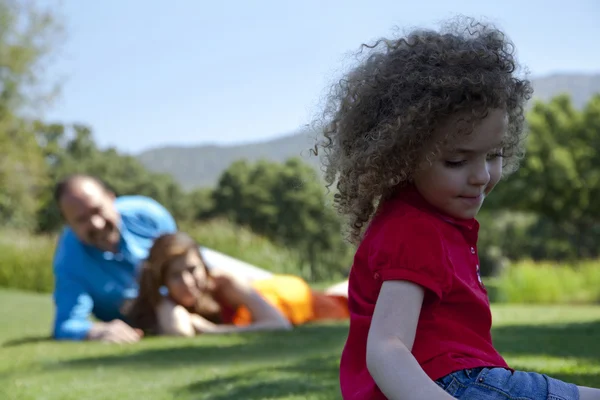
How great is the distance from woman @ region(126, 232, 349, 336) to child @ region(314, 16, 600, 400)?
4.52 metres

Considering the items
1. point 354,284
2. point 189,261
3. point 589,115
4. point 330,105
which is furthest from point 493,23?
point 589,115

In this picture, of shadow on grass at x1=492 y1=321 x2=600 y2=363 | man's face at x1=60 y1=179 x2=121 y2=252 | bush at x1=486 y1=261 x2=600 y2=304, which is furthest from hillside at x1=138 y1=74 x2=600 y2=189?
shadow on grass at x1=492 y1=321 x2=600 y2=363

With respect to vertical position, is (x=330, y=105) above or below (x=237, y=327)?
above

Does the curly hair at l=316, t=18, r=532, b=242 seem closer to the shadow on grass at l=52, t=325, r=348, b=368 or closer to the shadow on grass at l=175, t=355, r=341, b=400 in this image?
the shadow on grass at l=175, t=355, r=341, b=400

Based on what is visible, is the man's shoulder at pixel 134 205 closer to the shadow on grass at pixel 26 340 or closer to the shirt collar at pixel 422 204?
the shadow on grass at pixel 26 340

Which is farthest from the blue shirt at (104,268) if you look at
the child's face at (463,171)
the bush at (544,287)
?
the bush at (544,287)

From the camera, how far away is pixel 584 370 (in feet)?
12.5

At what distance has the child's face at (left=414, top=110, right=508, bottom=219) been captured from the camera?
1802mm

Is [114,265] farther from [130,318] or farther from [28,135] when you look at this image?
[28,135]

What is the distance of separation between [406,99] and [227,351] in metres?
3.82

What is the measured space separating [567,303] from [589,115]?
23772mm

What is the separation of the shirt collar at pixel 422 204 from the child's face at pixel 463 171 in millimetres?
15

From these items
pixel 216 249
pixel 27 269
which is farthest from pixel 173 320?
pixel 27 269

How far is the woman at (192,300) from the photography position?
633cm
